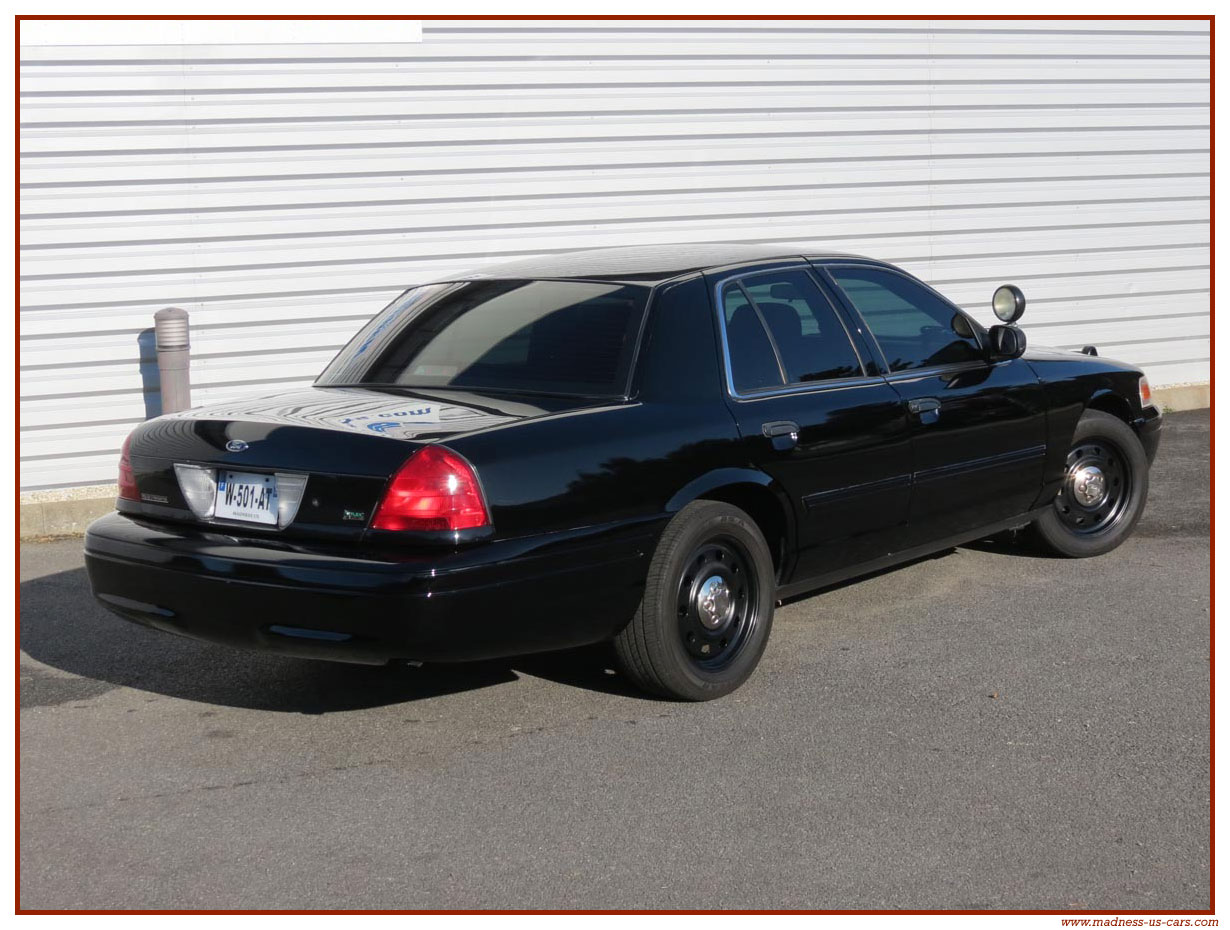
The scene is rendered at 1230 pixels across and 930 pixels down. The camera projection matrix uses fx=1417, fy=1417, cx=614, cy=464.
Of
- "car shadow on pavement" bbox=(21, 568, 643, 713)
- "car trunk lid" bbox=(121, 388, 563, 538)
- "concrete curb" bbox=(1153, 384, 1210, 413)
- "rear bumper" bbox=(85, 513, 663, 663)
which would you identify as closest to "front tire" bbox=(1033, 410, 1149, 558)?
"car shadow on pavement" bbox=(21, 568, 643, 713)

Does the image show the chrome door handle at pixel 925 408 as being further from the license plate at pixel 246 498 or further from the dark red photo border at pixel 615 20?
the license plate at pixel 246 498

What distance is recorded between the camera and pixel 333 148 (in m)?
9.02

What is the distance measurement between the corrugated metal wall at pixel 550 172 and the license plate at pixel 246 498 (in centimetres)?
458

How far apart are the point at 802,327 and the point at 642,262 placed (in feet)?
2.22

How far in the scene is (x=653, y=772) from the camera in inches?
169

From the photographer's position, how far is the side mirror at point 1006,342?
6.25 m

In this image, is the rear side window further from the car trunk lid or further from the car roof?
the car trunk lid

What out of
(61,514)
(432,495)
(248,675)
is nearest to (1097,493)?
(432,495)

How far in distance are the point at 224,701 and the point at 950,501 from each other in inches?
119

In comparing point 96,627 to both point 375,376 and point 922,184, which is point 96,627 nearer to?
point 375,376

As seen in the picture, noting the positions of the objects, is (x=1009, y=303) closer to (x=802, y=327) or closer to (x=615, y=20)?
(x=802, y=327)

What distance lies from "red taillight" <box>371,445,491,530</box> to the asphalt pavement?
31.0 inches

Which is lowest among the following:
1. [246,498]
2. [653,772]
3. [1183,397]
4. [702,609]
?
[653,772]

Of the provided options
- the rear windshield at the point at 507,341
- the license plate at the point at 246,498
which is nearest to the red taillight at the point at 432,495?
the license plate at the point at 246,498
